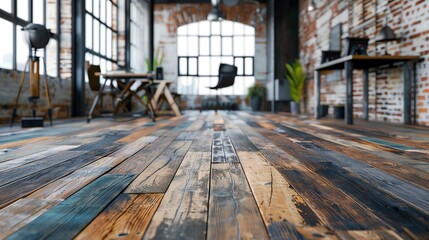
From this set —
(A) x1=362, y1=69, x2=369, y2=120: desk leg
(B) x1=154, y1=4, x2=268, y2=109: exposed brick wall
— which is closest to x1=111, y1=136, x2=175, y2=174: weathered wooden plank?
(A) x1=362, y1=69, x2=369, y2=120: desk leg

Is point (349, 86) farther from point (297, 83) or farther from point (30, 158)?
point (297, 83)

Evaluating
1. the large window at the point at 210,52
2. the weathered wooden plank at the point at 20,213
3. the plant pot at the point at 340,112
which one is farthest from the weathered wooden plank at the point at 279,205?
the large window at the point at 210,52

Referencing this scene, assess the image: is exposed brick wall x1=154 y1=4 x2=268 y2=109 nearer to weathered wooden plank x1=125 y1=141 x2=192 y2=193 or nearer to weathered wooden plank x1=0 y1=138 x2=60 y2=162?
weathered wooden plank x1=0 y1=138 x2=60 y2=162

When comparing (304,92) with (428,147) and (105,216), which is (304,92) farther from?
(105,216)

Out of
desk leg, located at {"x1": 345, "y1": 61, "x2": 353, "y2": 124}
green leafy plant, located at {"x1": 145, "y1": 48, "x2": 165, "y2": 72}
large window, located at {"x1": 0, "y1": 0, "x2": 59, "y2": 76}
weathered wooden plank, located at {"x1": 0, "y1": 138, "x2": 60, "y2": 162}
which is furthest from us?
green leafy plant, located at {"x1": 145, "y1": 48, "x2": 165, "y2": 72}

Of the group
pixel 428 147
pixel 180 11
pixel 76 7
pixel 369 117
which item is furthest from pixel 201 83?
pixel 428 147

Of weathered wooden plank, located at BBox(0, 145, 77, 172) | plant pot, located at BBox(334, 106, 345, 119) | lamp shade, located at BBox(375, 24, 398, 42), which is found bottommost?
weathered wooden plank, located at BBox(0, 145, 77, 172)

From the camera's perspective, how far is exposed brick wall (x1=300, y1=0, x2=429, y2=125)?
428 centimetres

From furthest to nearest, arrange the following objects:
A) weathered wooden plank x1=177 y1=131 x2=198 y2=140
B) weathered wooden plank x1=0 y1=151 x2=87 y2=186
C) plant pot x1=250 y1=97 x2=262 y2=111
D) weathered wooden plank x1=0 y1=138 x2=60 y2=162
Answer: plant pot x1=250 y1=97 x2=262 y2=111 → weathered wooden plank x1=177 y1=131 x2=198 y2=140 → weathered wooden plank x1=0 y1=138 x2=60 y2=162 → weathered wooden plank x1=0 y1=151 x2=87 y2=186

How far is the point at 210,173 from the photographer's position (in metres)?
1.33

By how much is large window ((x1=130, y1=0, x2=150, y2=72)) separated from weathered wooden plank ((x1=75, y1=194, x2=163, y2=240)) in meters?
8.64

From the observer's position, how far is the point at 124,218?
81 cm

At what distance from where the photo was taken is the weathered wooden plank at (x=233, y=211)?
0.72 m

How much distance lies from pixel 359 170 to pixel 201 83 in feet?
32.6
